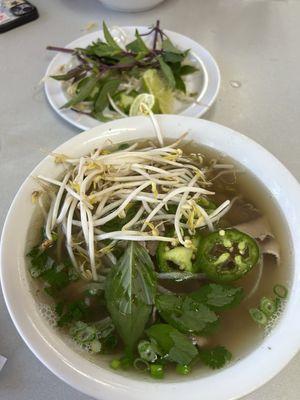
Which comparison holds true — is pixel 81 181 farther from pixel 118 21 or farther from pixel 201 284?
pixel 118 21

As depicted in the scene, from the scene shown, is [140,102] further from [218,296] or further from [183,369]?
[183,369]

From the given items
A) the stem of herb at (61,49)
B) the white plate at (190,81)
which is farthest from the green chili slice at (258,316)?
the stem of herb at (61,49)

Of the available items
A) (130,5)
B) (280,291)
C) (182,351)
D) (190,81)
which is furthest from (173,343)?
(130,5)

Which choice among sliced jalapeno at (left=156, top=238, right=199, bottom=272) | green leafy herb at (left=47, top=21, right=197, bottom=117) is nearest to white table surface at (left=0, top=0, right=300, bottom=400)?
green leafy herb at (left=47, top=21, right=197, bottom=117)

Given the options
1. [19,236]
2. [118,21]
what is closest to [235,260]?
[19,236]

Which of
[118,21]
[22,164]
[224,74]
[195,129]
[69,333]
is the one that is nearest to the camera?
[69,333]

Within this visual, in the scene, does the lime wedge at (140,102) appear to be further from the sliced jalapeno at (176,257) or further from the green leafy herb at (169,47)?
the sliced jalapeno at (176,257)

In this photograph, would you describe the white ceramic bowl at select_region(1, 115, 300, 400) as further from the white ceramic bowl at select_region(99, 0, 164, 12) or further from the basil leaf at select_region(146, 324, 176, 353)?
the white ceramic bowl at select_region(99, 0, 164, 12)
